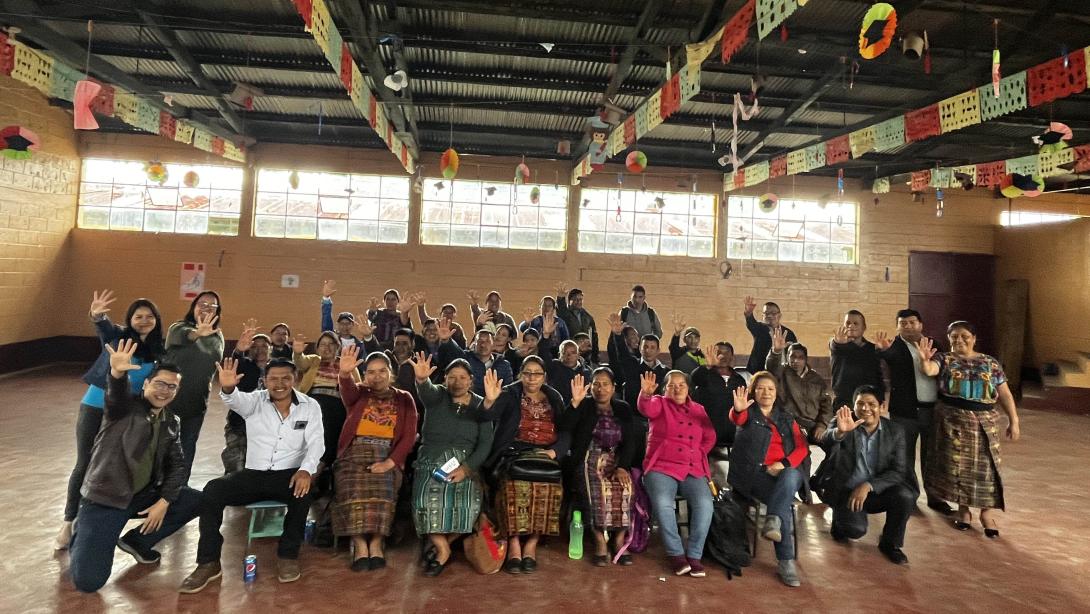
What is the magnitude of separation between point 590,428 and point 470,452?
0.74 meters

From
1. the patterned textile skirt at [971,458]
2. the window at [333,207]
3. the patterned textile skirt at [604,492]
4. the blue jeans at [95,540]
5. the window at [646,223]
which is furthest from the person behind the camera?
the window at [646,223]

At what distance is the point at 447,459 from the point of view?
304 centimetres

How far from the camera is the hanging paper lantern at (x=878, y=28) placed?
2871 millimetres

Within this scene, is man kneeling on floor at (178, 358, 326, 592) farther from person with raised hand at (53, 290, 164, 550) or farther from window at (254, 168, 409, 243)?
window at (254, 168, 409, 243)

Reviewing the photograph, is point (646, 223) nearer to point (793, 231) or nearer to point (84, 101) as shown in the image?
point (793, 231)

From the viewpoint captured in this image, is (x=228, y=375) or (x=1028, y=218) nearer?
(x=228, y=375)

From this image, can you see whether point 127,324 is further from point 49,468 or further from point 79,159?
point 79,159

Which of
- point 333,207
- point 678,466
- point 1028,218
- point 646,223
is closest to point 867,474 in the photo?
point 678,466

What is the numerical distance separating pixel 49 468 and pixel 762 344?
615 cm

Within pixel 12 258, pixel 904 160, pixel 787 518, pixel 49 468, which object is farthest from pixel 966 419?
pixel 12 258

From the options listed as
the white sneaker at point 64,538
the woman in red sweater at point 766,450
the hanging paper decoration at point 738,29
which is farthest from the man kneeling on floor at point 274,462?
the hanging paper decoration at point 738,29

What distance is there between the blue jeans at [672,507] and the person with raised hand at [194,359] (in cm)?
276

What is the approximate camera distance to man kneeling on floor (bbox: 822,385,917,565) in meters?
3.18

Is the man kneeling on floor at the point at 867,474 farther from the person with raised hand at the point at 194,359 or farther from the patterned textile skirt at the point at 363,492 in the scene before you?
the person with raised hand at the point at 194,359
